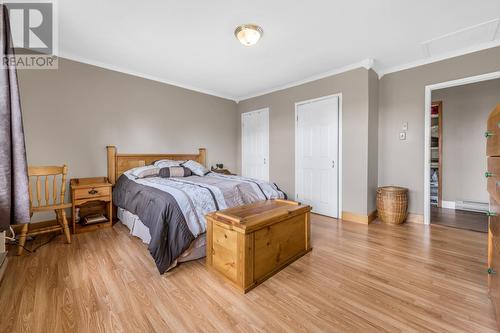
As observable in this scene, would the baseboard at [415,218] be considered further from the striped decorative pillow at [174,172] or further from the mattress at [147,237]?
the striped decorative pillow at [174,172]

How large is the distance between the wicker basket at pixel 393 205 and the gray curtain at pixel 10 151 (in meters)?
3.87

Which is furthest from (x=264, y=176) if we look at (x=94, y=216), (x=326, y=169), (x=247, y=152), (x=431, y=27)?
(x=431, y=27)

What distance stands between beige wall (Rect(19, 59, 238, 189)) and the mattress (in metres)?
0.95

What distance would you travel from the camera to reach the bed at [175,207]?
1.91m

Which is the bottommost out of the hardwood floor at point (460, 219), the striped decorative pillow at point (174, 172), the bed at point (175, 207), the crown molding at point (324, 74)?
the hardwood floor at point (460, 219)

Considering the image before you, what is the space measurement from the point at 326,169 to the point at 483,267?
2.08m

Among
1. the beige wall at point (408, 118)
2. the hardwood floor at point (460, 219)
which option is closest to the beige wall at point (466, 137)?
the hardwood floor at point (460, 219)

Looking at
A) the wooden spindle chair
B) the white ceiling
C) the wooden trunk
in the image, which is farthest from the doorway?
the wooden spindle chair

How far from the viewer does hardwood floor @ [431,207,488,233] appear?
3.05 metres

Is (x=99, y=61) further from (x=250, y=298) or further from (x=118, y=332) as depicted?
(x=250, y=298)

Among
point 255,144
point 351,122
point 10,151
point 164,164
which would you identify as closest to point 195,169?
point 164,164

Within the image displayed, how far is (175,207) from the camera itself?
78.1 inches

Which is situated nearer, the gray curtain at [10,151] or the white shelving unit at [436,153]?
the gray curtain at [10,151]

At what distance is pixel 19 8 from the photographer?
212 cm
